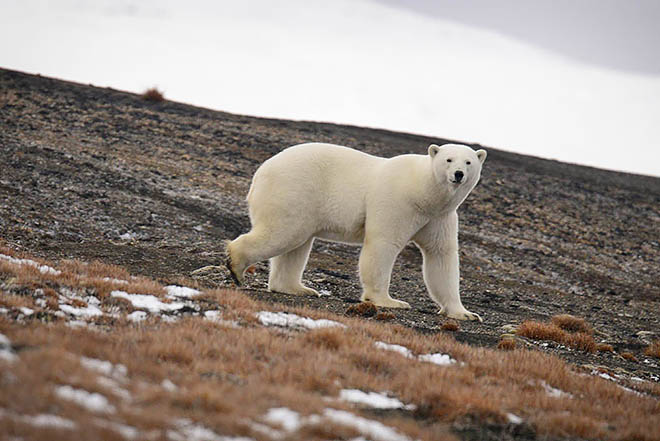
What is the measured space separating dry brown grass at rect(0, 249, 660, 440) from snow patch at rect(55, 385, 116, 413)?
6 cm

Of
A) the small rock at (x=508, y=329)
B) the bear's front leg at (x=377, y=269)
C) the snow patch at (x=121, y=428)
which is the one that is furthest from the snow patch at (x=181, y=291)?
the small rock at (x=508, y=329)

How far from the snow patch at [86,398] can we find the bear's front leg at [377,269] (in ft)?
24.1

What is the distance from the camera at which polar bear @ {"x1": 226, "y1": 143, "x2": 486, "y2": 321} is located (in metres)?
11.7

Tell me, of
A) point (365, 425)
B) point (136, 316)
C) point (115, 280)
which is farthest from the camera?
point (115, 280)

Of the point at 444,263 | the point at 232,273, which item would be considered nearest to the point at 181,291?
the point at 232,273

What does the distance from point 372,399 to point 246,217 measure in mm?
16732

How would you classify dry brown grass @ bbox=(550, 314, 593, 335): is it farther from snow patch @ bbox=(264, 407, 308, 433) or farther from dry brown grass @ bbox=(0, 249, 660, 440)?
snow patch @ bbox=(264, 407, 308, 433)

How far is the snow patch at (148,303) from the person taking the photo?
8.07 m

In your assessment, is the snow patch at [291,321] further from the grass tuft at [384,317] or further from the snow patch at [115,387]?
the snow patch at [115,387]

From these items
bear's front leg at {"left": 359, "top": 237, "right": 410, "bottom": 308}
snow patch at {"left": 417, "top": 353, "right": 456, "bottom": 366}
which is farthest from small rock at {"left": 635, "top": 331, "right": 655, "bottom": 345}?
snow patch at {"left": 417, "top": 353, "right": 456, "bottom": 366}

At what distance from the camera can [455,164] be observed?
11000mm

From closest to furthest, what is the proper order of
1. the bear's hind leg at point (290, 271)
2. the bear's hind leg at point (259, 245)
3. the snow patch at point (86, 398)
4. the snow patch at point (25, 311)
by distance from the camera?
the snow patch at point (86, 398)
the snow patch at point (25, 311)
the bear's hind leg at point (259, 245)
the bear's hind leg at point (290, 271)

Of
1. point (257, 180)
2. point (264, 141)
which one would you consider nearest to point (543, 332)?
point (257, 180)

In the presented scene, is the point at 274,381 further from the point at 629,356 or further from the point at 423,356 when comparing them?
the point at 629,356
